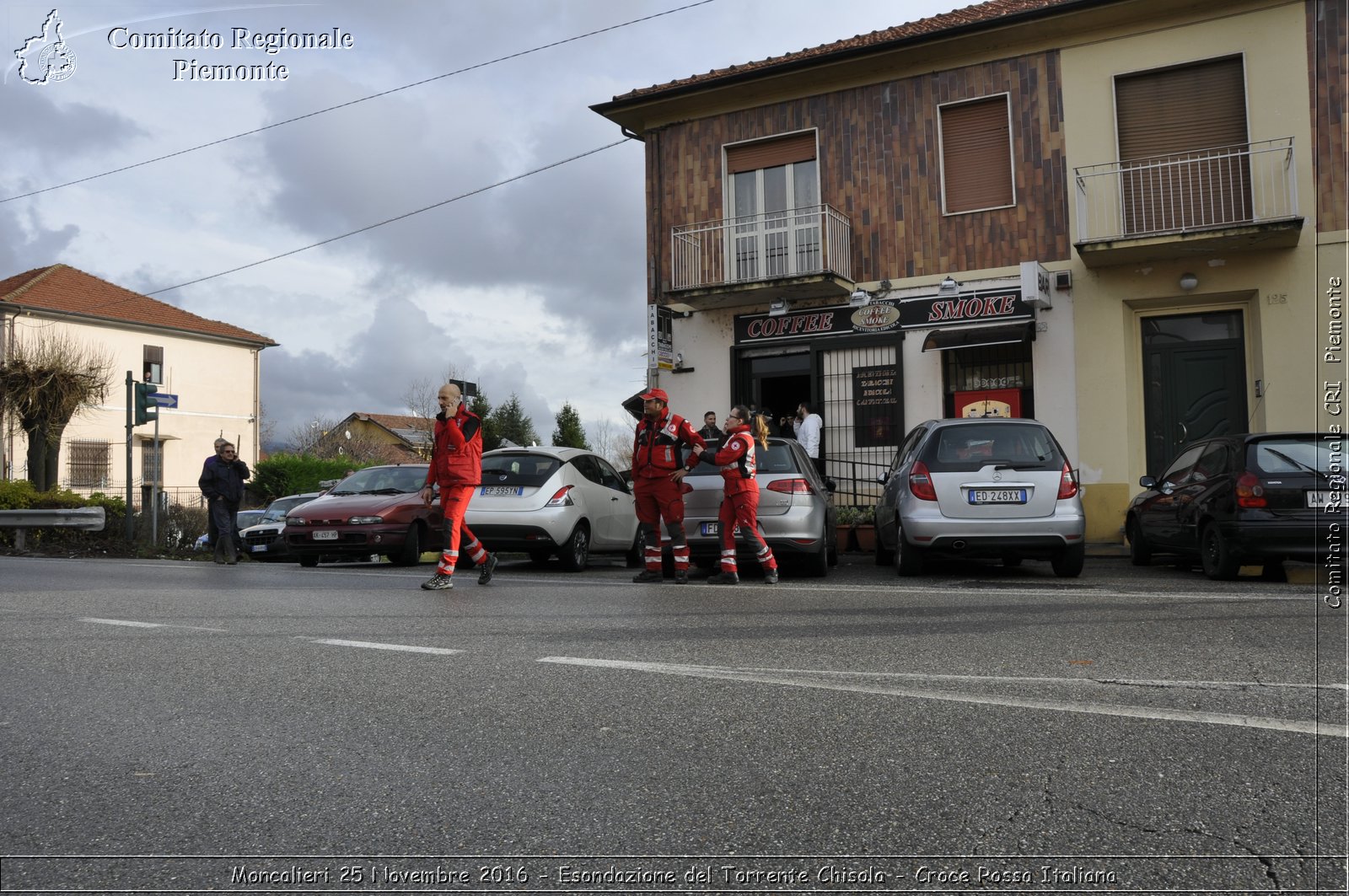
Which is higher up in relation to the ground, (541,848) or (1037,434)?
(1037,434)

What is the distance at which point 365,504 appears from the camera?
1472cm

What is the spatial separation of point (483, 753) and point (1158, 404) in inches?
593

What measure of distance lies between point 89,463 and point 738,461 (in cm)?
3902

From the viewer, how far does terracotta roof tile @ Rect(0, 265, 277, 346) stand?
140ft

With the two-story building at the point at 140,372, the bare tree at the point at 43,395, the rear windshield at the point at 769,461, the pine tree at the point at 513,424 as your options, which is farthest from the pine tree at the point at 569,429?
the rear windshield at the point at 769,461

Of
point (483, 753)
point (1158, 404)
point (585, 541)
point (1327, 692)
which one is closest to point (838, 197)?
point (1158, 404)

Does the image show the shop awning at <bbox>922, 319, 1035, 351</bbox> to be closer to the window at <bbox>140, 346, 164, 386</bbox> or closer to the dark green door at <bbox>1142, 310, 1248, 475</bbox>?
the dark green door at <bbox>1142, 310, 1248, 475</bbox>

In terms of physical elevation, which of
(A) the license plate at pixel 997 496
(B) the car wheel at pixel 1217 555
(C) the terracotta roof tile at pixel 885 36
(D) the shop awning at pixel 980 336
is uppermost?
(C) the terracotta roof tile at pixel 885 36

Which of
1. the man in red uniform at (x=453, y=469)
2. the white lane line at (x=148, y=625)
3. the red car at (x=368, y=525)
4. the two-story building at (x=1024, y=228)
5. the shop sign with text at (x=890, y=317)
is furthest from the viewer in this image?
the shop sign with text at (x=890, y=317)

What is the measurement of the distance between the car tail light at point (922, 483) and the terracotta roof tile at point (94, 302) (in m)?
39.9

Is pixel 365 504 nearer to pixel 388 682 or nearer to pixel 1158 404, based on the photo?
pixel 388 682

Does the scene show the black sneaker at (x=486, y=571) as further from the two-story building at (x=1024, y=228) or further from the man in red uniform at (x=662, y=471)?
the two-story building at (x=1024, y=228)

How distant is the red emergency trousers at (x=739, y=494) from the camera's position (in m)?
10.2

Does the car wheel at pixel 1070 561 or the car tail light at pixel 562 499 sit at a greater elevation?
the car tail light at pixel 562 499
